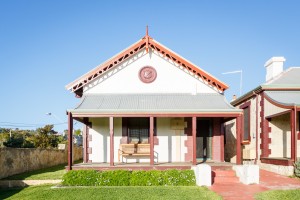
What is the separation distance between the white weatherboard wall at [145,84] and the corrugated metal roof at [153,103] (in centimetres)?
36

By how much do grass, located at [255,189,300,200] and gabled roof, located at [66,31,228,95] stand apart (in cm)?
733

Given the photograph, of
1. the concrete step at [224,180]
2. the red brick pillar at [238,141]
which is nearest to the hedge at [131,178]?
the concrete step at [224,180]

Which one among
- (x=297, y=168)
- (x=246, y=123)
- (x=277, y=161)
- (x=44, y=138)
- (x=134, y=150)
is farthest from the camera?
(x=44, y=138)

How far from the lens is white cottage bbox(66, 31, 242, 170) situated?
16797 mm

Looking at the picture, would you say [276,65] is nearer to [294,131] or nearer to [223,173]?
[294,131]

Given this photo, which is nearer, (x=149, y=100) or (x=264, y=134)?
(x=149, y=100)

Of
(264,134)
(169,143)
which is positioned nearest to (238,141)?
(264,134)

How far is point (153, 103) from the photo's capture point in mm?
16062

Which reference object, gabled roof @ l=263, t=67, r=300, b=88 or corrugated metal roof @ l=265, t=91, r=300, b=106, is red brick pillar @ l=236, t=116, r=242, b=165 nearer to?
corrugated metal roof @ l=265, t=91, r=300, b=106

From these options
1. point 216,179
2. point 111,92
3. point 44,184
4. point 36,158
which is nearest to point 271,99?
point 216,179

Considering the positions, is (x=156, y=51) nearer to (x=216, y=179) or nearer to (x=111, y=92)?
(x=111, y=92)

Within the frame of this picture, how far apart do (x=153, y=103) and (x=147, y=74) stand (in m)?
2.04

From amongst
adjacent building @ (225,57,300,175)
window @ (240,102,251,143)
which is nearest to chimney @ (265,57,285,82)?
adjacent building @ (225,57,300,175)

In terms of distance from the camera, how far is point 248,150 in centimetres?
1825
